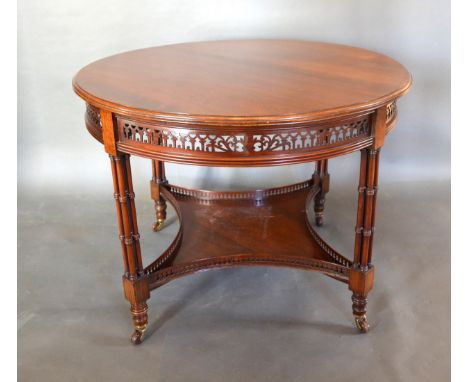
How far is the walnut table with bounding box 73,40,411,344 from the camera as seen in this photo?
1768 mm

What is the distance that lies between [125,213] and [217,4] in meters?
1.71

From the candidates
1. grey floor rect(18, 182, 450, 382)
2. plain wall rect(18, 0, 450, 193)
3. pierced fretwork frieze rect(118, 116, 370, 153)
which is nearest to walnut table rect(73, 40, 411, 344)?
pierced fretwork frieze rect(118, 116, 370, 153)

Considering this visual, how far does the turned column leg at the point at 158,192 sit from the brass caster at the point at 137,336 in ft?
3.18

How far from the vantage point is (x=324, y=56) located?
96.7 inches

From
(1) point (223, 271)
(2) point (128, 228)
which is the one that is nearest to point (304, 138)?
(2) point (128, 228)

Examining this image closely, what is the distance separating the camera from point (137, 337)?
7.55 feet

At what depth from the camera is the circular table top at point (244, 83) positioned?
1.74 meters

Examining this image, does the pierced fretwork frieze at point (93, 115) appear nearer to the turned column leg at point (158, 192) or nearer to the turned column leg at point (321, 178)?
the turned column leg at point (158, 192)

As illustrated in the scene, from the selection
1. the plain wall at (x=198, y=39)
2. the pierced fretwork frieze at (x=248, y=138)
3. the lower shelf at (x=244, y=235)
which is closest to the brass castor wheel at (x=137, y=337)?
the lower shelf at (x=244, y=235)

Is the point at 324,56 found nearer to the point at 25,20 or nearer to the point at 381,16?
the point at 381,16

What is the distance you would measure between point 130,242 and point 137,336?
45 centimetres

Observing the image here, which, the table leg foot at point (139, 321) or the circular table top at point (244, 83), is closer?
the circular table top at point (244, 83)

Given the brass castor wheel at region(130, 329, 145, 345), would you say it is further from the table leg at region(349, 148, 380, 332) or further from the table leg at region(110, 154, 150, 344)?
the table leg at region(349, 148, 380, 332)

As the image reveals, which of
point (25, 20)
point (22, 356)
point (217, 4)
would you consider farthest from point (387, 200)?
point (25, 20)
